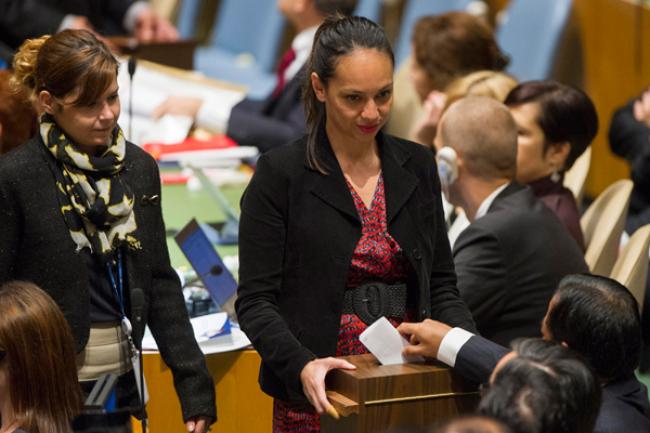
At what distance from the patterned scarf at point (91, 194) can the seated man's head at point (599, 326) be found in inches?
36.1

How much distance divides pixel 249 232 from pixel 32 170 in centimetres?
47

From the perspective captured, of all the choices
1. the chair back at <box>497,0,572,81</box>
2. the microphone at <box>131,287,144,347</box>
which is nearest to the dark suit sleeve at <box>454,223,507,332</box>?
the microphone at <box>131,287,144,347</box>

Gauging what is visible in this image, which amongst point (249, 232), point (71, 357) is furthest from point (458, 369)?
point (71, 357)

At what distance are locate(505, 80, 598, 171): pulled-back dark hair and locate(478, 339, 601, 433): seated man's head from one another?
2.03 metres

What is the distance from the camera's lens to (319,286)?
2.56m

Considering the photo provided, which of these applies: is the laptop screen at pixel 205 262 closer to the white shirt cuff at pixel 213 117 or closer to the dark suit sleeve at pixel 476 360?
the dark suit sleeve at pixel 476 360

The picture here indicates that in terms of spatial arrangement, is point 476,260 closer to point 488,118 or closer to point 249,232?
point 488,118

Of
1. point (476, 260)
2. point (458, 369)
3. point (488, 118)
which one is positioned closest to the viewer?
point (458, 369)

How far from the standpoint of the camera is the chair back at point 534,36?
6465 mm

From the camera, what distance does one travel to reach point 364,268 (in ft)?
8.51

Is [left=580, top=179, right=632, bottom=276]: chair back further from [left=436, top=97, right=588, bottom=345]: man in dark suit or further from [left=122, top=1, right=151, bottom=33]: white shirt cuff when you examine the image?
[left=122, top=1, right=151, bottom=33]: white shirt cuff

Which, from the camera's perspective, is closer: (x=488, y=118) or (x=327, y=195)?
(x=327, y=195)

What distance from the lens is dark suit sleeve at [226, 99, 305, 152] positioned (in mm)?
5059

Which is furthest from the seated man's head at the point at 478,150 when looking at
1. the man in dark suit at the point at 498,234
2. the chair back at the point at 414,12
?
the chair back at the point at 414,12
